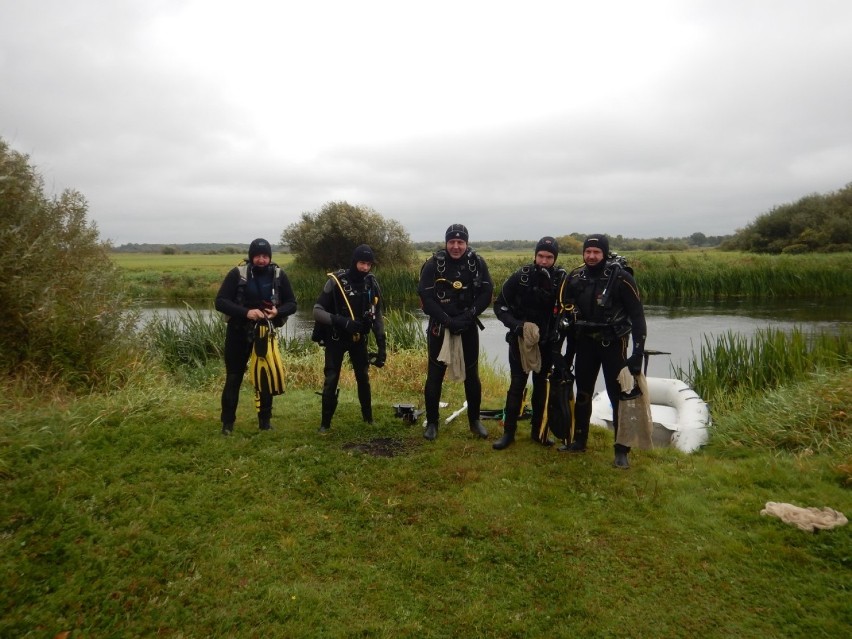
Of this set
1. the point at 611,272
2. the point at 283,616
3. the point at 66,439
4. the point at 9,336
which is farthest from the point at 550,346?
the point at 9,336

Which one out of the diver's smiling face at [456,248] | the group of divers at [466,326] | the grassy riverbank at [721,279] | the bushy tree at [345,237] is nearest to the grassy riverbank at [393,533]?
the group of divers at [466,326]

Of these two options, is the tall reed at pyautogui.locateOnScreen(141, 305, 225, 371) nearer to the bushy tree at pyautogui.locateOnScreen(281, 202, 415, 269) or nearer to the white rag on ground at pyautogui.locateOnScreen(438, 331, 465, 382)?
the white rag on ground at pyautogui.locateOnScreen(438, 331, 465, 382)

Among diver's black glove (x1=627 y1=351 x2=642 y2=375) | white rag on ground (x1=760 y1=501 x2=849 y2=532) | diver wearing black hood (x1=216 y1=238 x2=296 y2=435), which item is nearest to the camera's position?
white rag on ground (x1=760 y1=501 x2=849 y2=532)

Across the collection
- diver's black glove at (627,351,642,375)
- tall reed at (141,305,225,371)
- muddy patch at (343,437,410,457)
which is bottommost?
muddy patch at (343,437,410,457)

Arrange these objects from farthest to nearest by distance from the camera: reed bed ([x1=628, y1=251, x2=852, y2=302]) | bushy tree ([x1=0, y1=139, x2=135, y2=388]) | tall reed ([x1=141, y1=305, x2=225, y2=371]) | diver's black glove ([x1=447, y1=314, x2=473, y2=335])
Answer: reed bed ([x1=628, y1=251, x2=852, y2=302])
tall reed ([x1=141, y1=305, x2=225, y2=371])
bushy tree ([x1=0, y1=139, x2=135, y2=388])
diver's black glove ([x1=447, y1=314, x2=473, y2=335])

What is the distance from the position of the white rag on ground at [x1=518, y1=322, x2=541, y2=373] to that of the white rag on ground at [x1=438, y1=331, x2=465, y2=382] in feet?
1.92

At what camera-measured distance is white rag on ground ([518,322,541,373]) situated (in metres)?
4.82

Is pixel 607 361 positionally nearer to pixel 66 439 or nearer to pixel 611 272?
pixel 611 272

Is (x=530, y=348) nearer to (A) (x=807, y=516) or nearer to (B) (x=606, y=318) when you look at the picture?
(B) (x=606, y=318)

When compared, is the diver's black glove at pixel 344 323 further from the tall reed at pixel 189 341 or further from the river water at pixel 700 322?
the river water at pixel 700 322

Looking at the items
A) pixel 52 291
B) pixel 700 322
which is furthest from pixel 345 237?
pixel 52 291

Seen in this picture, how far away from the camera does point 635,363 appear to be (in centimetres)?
447

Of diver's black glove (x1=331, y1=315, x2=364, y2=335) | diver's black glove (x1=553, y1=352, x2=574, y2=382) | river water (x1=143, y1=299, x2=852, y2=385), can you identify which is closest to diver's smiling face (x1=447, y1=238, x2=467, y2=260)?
diver's black glove (x1=331, y1=315, x2=364, y2=335)

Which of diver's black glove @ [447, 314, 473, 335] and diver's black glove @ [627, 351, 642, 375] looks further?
diver's black glove @ [447, 314, 473, 335]
